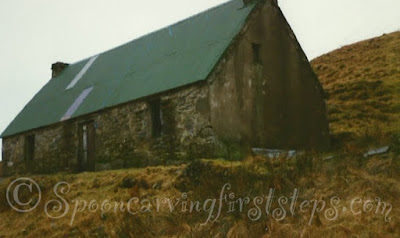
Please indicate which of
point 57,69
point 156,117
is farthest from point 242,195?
point 57,69

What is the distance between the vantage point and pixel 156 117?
18.7 metres

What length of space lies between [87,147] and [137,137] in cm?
359

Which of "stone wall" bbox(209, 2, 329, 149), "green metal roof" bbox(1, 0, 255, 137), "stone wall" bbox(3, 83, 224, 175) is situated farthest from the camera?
"green metal roof" bbox(1, 0, 255, 137)

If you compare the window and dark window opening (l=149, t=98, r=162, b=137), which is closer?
dark window opening (l=149, t=98, r=162, b=137)

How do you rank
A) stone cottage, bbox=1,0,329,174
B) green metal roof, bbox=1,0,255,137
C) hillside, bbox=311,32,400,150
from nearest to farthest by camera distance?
stone cottage, bbox=1,0,329,174 < green metal roof, bbox=1,0,255,137 < hillside, bbox=311,32,400,150

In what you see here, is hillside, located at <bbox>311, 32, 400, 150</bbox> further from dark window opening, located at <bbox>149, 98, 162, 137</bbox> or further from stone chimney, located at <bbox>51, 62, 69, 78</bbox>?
stone chimney, located at <bbox>51, 62, 69, 78</bbox>

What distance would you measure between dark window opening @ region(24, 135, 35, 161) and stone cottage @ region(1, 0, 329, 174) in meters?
0.05

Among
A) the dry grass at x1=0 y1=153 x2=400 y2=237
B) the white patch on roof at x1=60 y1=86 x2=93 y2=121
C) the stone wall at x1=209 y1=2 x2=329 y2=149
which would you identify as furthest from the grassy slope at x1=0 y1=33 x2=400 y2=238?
the white patch on roof at x1=60 y1=86 x2=93 y2=121

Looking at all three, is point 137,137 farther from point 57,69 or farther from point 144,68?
point 57,69

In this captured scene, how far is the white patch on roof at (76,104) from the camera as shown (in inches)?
884

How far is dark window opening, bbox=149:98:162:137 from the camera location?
18578mm

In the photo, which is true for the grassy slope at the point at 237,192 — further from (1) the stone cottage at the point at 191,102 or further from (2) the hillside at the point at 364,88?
(2) the hillside at the point at 364,88

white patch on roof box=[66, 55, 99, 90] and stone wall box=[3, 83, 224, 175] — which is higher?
white patch on roof box=[66, 55, 99, 90]

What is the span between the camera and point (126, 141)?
63.8ft
